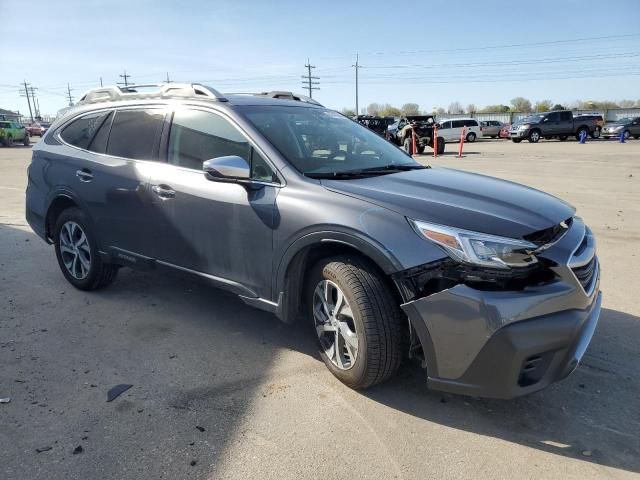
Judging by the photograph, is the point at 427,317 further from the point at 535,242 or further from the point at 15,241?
the point at 15,241

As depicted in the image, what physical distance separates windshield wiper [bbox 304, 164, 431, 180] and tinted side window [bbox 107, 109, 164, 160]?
157 centimetres

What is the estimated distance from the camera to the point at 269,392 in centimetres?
314

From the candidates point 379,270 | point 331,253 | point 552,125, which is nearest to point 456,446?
point 379,270

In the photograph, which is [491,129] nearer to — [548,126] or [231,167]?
[548,126]

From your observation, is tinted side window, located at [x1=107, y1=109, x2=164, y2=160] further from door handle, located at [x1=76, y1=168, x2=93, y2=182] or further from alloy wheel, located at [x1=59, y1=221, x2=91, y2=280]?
alloy wheel, located at [x1=59, y1=221, x2=91, y2=280]

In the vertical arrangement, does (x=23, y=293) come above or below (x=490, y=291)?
below

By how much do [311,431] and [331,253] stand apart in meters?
1.03

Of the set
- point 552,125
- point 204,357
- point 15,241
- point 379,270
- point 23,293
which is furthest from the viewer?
point 552,125

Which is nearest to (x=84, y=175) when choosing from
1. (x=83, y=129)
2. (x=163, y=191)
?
(x=83, y=129)

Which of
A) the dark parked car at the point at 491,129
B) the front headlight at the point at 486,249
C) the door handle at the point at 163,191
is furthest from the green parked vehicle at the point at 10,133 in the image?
the front headlight at the point at 486,249

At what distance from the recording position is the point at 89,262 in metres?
4.73

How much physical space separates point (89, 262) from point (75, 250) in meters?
0.22

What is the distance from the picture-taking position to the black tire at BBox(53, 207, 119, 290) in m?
4.60

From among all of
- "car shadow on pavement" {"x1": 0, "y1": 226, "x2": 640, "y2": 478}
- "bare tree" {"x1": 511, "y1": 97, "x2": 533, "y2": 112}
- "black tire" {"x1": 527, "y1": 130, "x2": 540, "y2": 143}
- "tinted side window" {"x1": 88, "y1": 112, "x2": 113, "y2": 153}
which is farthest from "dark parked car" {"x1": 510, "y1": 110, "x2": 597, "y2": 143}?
"bare tree" {"x1": 511, "y1": 97, "x2": 533, "y2": 112}
